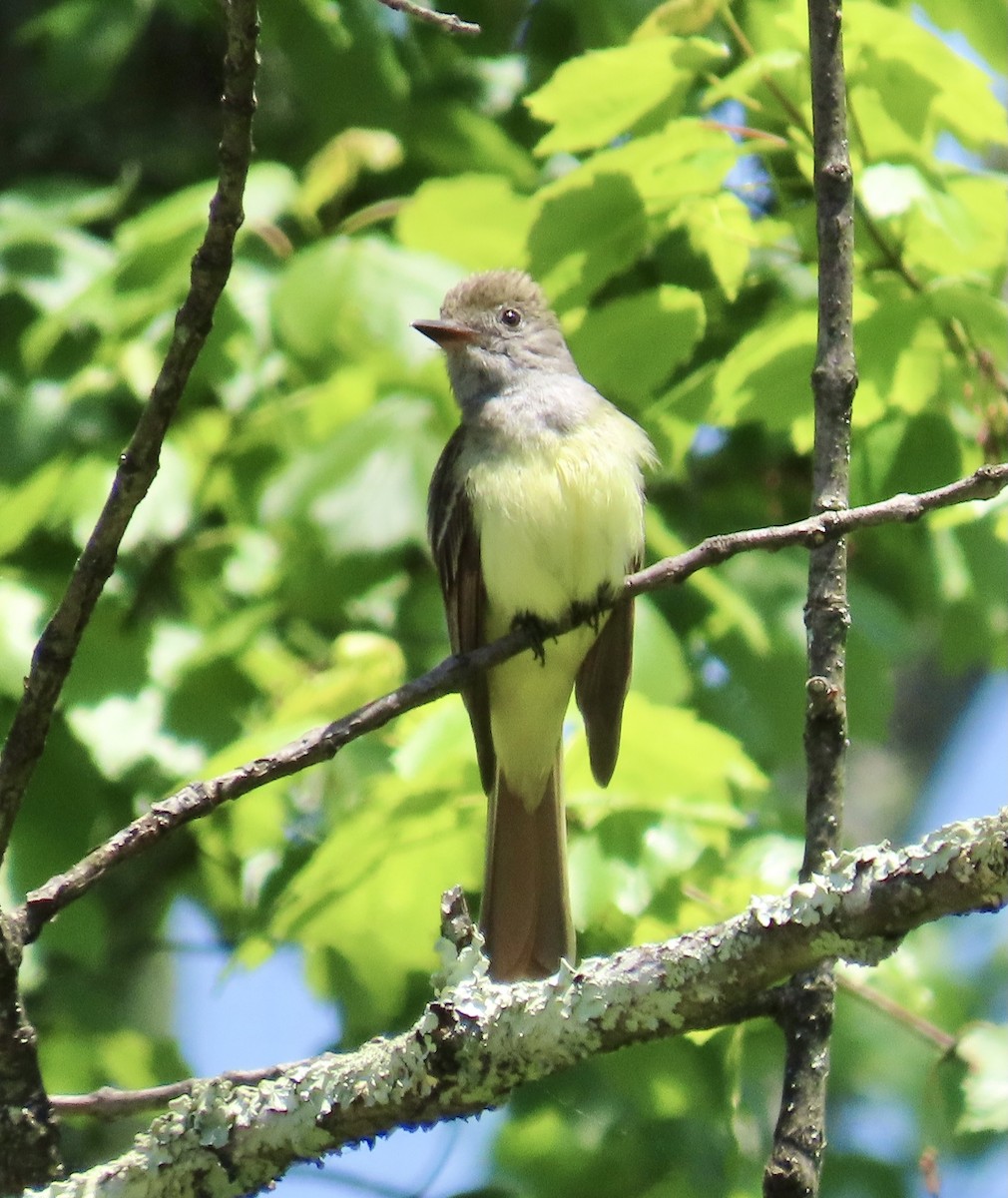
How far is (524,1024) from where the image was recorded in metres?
2.18

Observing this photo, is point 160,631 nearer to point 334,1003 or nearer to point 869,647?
point 334,1003

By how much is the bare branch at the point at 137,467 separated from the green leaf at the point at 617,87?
1.53 meters

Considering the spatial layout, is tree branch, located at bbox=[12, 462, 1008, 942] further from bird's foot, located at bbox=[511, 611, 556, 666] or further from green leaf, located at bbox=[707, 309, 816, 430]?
bird's foot, located at bbox=[511, 611, 556, 666]

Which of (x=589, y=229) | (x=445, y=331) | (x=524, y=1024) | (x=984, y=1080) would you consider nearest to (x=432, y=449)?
(x=445, y=331)

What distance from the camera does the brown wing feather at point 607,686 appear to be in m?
3.99

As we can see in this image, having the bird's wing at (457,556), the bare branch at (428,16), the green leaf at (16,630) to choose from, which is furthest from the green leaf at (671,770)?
the bare branch at (428,16)

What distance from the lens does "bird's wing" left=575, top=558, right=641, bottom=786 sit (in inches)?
157

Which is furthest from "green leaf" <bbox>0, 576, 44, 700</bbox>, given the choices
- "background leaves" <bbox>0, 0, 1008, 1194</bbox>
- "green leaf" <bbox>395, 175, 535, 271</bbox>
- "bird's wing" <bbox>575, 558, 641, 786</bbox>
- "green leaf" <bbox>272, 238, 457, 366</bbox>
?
"green leaf" <bbox>395, 175, 535, 271</bbox>

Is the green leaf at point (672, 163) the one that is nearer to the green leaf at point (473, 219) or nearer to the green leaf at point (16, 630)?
the green leaf at point (473, 219)

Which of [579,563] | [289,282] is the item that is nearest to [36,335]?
[289,282]

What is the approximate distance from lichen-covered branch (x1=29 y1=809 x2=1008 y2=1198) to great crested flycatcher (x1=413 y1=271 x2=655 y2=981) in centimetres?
167

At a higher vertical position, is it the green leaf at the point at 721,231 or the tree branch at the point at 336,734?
the green leaf at the point at 721,231

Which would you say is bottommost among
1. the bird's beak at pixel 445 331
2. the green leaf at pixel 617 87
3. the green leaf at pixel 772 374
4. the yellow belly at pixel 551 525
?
the yellow belly at pixel 551 525

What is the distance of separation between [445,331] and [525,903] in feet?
5.65
